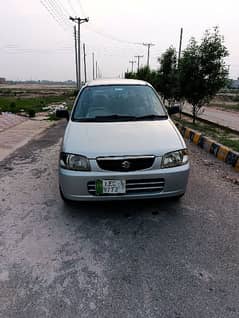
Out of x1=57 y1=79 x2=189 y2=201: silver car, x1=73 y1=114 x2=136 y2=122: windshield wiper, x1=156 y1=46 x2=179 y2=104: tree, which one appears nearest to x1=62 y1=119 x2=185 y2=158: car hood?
A: x1=57 y1=79 x2=189 y2=201: silver car

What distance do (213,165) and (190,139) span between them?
8.40 ft

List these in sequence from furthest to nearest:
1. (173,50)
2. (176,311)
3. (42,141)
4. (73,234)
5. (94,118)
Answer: (173,50) → (42,141) → (94,118) → (73,234) → (176,311)

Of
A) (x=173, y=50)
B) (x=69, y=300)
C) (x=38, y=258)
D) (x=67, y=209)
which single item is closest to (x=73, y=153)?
(x=67, y=209)

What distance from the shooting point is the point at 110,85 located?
432cm

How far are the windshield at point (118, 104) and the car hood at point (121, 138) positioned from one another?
0.73ft

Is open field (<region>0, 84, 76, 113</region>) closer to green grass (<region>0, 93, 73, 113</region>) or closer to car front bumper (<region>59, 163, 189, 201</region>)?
green grass (<region>0, 93, 73, 113</region>)

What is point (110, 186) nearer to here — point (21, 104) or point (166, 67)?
point (166, 67)

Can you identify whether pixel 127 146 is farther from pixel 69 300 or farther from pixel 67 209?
pixel 69 300

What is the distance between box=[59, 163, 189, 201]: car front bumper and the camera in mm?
2736

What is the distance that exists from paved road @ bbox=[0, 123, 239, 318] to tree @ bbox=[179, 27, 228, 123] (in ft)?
20.4

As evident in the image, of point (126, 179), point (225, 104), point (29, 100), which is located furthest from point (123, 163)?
point (225, 104)

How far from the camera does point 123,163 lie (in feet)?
9.00

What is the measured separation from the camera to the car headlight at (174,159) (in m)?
2.85

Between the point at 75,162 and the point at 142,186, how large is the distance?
78 cm
